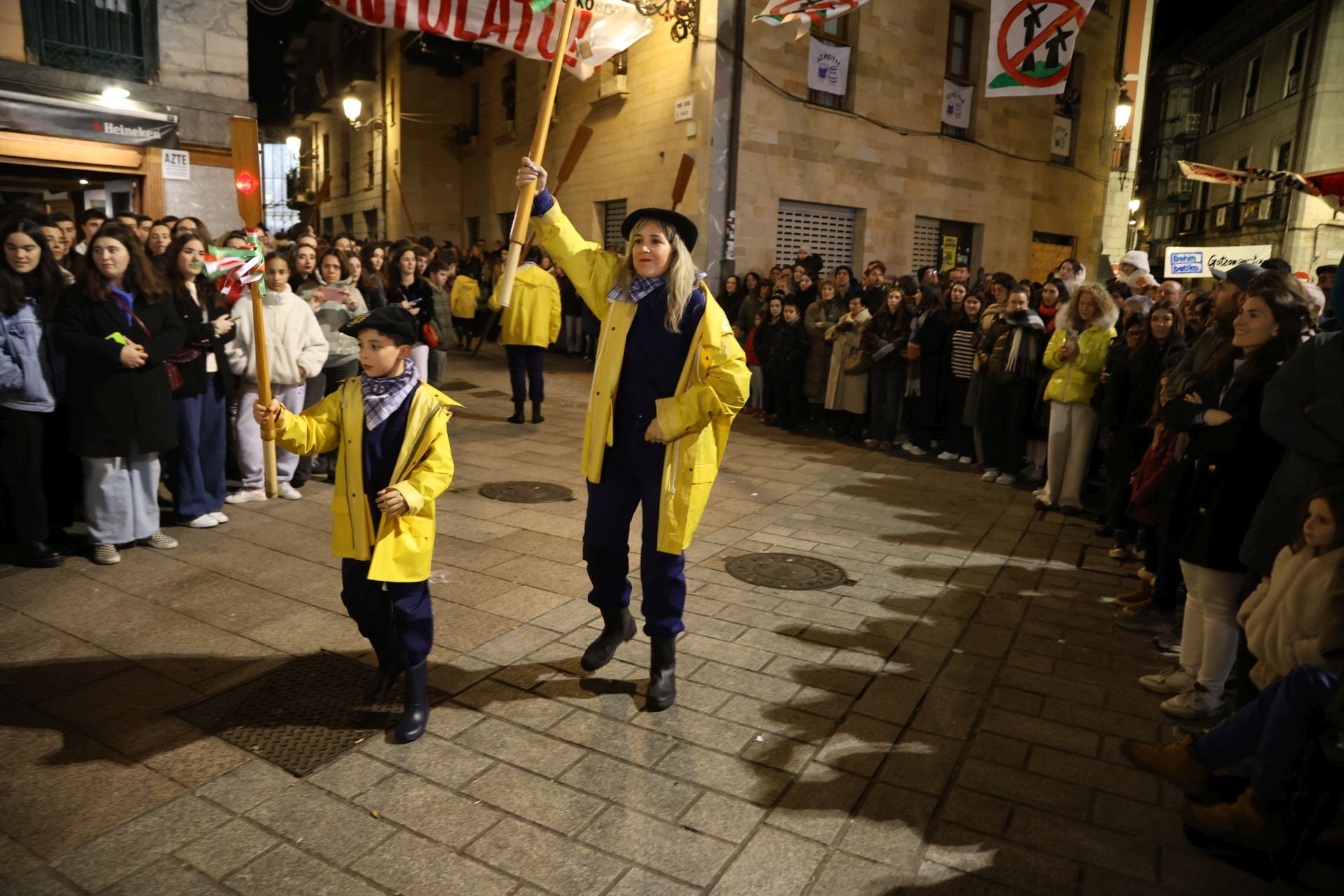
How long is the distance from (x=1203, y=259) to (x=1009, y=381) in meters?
5.01

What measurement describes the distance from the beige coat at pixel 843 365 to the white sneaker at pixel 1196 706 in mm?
6751

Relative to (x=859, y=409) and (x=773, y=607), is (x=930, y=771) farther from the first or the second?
(x=859, y=409)

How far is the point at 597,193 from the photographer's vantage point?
1834 cm

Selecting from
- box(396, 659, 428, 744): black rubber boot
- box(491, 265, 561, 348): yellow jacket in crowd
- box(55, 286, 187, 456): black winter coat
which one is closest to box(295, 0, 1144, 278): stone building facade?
box(491, 265, 561, 348): yellow jacket in crowd

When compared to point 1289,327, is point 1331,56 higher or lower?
higher

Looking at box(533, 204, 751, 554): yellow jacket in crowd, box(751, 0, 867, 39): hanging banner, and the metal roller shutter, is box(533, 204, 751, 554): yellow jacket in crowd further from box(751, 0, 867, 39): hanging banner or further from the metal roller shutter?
the metal roller shutter

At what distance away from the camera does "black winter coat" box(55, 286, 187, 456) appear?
5.29 m

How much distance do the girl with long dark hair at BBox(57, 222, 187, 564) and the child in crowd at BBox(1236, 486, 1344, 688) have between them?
6155mm

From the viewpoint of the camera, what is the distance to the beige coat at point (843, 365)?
10.5 m

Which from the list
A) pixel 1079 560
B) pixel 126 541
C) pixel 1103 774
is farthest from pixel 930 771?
pixel 126 541

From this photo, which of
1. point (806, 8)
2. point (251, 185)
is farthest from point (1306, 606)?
point (806, 8)

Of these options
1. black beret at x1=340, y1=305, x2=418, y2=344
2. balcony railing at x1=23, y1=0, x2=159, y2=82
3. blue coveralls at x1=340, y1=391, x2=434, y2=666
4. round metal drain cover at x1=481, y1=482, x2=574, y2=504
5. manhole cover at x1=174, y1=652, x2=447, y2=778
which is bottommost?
manhole cover at x1=174, y1=652, x2=447, y2=778

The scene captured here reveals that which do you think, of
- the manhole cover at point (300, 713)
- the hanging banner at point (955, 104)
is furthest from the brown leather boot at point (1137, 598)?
the hanging banner at point (955, 104)

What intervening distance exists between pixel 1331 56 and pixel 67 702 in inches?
1431
